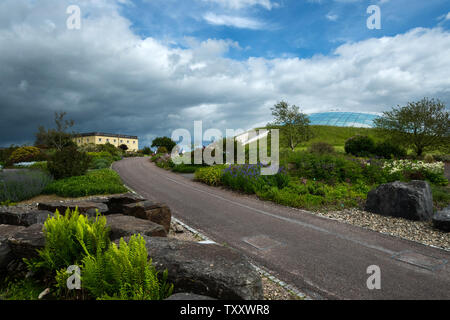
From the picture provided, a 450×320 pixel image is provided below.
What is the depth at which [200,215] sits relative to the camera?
812cm

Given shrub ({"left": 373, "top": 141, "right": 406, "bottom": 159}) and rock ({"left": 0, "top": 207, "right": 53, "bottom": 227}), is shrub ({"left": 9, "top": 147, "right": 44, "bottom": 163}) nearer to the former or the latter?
rock ({"left": 0, "top": 207, "right": 53, "bottom": 227})

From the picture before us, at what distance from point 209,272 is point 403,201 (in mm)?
7438

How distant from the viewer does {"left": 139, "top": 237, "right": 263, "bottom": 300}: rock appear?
2773 mm

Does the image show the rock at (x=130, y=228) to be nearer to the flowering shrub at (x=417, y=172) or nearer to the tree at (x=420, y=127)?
the flowering shrub at (x=417, y=172)

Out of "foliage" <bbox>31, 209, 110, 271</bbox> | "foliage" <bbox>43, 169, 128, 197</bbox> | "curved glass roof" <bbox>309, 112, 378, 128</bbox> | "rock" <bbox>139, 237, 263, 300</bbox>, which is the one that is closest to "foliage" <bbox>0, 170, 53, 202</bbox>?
"foliage" <bbox>43, 169, 128, 197</bbox>

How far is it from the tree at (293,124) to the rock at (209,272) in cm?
2980

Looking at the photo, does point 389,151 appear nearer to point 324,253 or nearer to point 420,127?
point 420,127

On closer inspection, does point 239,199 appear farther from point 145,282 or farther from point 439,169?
point 439,169

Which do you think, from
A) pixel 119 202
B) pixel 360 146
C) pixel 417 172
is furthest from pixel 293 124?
pixel 119 202

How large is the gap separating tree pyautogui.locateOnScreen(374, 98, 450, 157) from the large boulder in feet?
76.2

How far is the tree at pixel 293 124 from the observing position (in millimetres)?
31781
